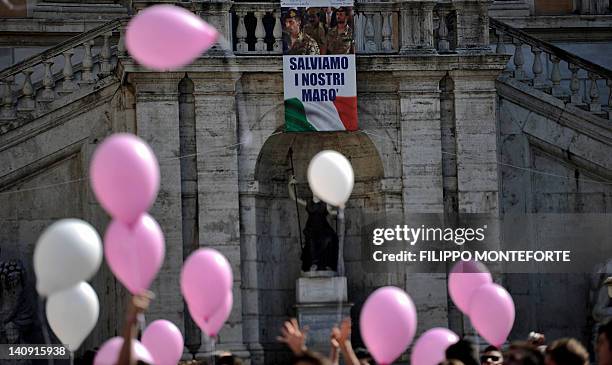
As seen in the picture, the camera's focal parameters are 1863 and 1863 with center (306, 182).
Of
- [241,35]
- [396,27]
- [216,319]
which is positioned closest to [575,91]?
[396,27]

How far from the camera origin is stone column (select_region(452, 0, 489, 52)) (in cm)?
2497

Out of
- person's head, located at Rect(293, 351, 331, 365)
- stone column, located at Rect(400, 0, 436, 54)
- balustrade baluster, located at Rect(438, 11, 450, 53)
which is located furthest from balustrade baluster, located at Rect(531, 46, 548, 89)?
person's head, located at Rect(293, 351, 331, 365)

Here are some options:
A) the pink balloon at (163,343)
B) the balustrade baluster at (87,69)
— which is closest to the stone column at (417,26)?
the balustrade baluster at (87,69)

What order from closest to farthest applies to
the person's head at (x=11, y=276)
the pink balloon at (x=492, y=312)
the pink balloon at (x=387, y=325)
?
the pink balloon at (x=387, y=325)
the pink balloon at (x=492, y=312)
the person's head at (x=11, y=276)

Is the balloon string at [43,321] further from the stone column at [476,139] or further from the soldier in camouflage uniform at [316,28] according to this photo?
the stone column at [476,139]

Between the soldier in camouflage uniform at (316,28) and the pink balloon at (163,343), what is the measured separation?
25.7 ft

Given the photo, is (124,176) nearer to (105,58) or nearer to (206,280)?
(206,280)

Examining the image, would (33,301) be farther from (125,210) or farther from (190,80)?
(125,210)

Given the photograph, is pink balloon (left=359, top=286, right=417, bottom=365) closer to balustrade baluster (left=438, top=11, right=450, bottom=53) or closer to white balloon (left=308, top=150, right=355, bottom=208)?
white balloon (left=308, top=150, right=355, bottom=208)

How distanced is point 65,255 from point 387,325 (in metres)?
2.91

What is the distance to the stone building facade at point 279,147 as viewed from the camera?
24203 mm

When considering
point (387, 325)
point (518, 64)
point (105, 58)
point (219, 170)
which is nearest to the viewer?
point (387, 325)

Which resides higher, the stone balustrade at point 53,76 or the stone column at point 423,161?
the stone balustrade at point 53,76

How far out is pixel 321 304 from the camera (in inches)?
948
